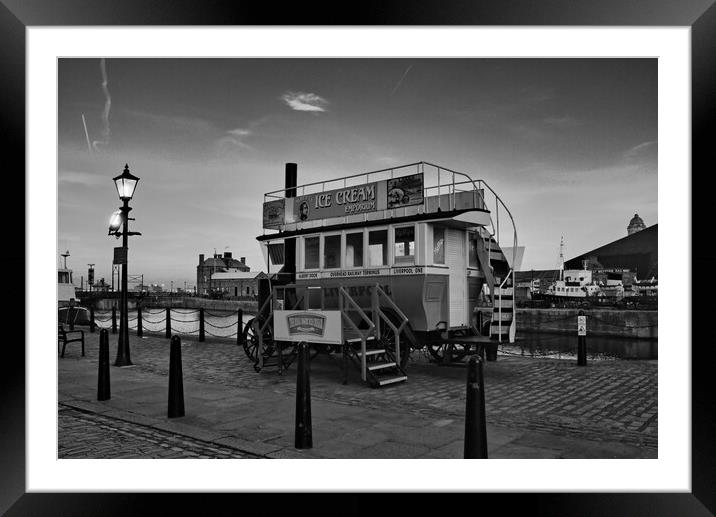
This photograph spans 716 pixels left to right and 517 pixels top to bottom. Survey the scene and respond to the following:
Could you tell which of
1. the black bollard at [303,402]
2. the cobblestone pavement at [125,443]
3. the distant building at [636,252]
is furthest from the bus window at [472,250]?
the cobblestone pavement at [125,443]

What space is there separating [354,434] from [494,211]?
20.6ft

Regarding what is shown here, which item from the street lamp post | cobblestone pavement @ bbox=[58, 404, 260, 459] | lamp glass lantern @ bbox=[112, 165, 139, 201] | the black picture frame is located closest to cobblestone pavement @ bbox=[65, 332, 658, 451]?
the street lamp post

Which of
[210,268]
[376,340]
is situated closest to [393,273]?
[376,340]

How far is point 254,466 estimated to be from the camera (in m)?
4.73

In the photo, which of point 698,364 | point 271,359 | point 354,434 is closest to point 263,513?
point 354,434

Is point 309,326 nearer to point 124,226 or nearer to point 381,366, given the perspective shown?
point 381,366

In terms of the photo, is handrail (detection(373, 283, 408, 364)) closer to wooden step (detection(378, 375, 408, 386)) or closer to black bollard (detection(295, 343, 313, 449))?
wooden step (detection(378, 375, 408, 386))

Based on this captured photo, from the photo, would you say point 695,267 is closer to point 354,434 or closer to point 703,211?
point 703,211

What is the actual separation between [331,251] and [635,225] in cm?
597

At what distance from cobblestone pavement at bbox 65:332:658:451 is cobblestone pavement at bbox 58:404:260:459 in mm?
2528

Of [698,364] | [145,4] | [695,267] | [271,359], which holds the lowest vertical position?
[271,359]

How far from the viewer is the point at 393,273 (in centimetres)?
988

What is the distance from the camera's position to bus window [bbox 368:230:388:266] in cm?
1026

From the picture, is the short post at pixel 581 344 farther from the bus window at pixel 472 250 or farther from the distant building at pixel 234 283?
the distant building at pixel 234 283
